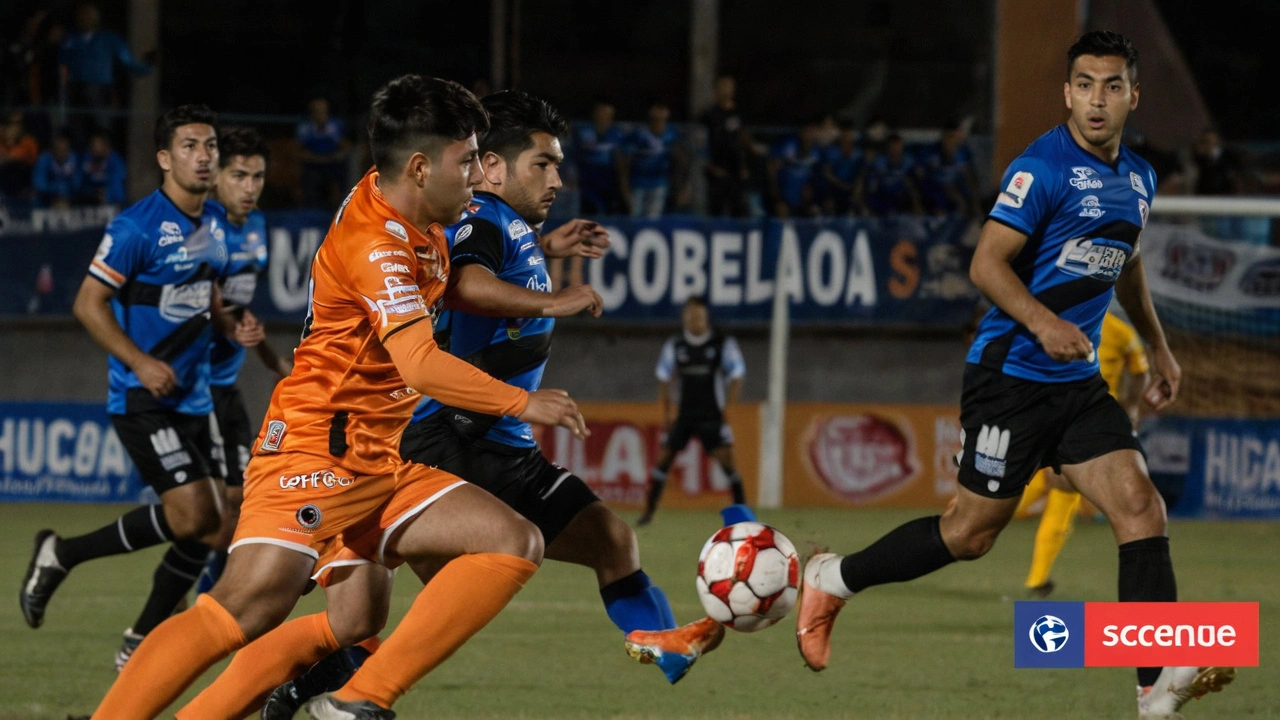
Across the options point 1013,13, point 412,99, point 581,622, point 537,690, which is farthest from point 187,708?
point 1013,13

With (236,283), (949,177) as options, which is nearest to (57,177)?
(949,177)

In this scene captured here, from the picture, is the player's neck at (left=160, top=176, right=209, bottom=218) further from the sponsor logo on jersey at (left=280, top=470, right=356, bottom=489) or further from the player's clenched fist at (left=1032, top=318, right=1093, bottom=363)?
the player's clenched fist at (left=1032, top=318, right=1093, bottom=363)

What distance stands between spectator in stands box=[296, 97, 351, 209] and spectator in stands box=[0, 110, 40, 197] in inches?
99.9

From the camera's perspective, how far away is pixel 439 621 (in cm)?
411

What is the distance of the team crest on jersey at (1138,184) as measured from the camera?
5191mm

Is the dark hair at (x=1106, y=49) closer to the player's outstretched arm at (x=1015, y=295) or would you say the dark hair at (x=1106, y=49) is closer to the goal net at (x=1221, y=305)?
the player's outstretched arm at (x=1015, y=295)

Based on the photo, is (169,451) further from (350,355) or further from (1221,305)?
(1221,305)

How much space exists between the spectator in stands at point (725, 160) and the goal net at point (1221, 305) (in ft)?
14.1

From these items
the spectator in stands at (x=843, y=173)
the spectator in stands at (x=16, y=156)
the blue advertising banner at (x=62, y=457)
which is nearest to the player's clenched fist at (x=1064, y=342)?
the blue advertising banner at (x=62, y=457)

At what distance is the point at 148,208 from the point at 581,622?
2747mm

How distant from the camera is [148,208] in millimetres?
6691

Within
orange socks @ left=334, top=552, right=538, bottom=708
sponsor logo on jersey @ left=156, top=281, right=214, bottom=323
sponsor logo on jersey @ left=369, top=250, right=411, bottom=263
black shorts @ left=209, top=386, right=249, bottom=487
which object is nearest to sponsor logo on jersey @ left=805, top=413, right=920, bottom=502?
black shorts @ left=209, top=386, right=249, bottom=487

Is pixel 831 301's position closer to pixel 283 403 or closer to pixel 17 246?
pixel 17 246

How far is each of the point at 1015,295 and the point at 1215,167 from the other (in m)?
13.0
